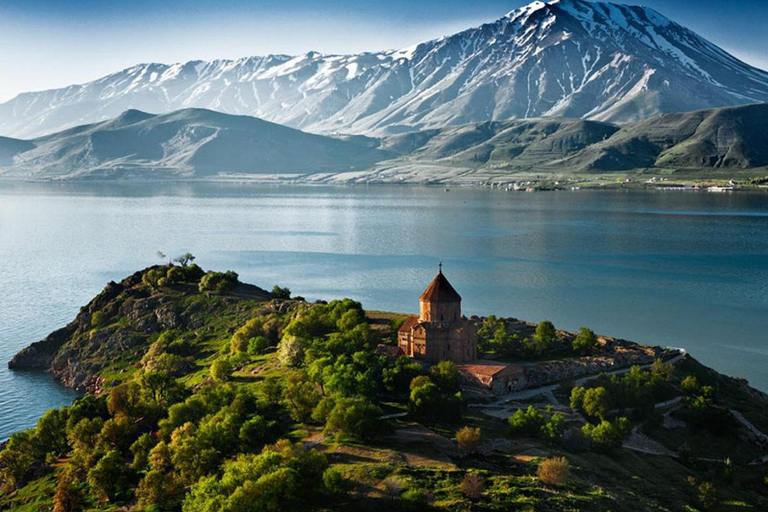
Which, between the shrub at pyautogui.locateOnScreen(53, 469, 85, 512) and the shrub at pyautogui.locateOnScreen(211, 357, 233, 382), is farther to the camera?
the shrub at pyautogui.locateOnScreen(211, 357, 233, 382)

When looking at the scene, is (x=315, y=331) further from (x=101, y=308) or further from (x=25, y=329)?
(x=25, y=329)

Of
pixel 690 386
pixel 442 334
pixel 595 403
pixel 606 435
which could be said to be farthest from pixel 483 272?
pixel 606 435

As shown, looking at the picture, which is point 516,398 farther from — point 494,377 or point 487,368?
point 487,368

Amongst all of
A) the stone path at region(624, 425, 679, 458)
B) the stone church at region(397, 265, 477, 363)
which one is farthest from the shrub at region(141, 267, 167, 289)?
the stone path at region(624, 425, 679, 458)

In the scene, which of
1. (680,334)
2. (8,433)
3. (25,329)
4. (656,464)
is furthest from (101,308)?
(680,334)

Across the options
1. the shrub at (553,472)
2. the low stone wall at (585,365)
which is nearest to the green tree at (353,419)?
the shrub at (553,472)

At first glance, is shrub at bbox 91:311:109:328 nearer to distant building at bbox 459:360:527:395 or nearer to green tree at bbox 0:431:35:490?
green tree at bbox 0:431:35:490

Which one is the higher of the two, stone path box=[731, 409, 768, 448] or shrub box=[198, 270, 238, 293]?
shrub box=[198, 270, 238, 293]
